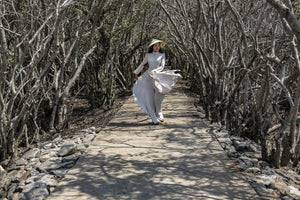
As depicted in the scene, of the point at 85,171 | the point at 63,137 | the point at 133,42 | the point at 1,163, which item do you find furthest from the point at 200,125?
the point at 133,42

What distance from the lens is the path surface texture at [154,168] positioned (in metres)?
4.22

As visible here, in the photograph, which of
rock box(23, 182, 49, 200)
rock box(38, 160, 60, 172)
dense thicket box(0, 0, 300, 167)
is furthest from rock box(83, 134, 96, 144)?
rock box(23, 182, 49, 200)

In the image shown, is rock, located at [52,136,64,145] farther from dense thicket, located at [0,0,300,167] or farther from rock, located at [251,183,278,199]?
rock, located at [251,183,278,199]

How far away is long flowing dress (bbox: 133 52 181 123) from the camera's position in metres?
7.84

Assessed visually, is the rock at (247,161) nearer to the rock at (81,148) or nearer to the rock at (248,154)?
the rock at (248,154)

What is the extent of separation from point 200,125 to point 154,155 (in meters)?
2.31

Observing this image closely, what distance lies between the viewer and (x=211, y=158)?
215 inches

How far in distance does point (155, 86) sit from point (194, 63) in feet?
7.76

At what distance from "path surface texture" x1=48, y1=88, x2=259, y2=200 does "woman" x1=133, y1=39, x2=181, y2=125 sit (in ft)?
1.36

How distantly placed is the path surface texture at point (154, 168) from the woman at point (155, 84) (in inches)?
16.3

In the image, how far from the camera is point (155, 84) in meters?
7.82

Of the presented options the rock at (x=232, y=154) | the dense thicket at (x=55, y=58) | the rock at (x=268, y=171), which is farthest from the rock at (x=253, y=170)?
the dense thicket at (x=55, y=58)

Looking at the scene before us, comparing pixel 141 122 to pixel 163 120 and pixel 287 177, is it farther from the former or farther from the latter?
pixel 287 177

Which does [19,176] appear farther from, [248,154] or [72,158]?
[248,154]
